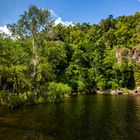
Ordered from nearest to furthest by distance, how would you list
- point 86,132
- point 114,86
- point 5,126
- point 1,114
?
1. point 86,132
2. point 5,126
3. point 1,114
4. point 114,86

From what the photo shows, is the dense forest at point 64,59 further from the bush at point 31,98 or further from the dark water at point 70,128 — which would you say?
the dark water at point 70,128

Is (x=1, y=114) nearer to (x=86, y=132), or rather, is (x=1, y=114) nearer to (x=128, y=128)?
(x=86, y=132)

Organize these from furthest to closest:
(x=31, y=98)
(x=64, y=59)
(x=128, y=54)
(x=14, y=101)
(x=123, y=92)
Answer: (x=128, y=54), (x=64, y=59), (x=123, y=92), (x=31, y=98), (x=14, y=101)

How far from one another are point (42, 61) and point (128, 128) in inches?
1638

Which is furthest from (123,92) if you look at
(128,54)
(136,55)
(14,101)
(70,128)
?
(70,128)

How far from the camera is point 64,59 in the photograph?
110000 mm

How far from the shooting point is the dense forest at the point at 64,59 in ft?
182

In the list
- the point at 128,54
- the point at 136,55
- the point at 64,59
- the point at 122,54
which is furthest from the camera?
the point at 122,54

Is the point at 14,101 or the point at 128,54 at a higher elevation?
the point at 128,54

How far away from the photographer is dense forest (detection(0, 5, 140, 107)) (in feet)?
182

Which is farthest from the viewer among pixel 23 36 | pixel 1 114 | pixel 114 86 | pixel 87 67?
pixel 87 67

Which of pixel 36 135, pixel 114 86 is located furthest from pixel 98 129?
pixel 114 86

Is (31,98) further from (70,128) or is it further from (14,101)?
(70,128)

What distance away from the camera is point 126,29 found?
480ft
